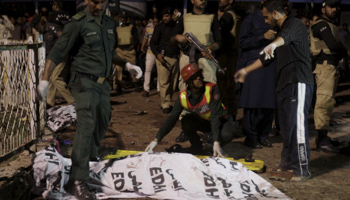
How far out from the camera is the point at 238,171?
18.2 feet

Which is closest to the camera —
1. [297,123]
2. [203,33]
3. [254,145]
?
[297,123]

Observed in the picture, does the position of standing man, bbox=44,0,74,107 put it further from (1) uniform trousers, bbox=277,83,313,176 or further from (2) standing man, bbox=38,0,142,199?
(1) uniform trousers, bbox=277,83,313,176

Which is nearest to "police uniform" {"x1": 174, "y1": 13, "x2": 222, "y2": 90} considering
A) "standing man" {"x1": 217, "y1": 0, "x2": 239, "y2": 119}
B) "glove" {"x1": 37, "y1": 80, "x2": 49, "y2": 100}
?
"standing man" {"x1": 217, "y1": 0, "x2": 239, "y2": 119}

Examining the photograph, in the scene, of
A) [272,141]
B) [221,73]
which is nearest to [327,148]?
[272,141]

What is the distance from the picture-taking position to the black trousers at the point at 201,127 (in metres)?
6.79

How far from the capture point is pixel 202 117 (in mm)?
6754

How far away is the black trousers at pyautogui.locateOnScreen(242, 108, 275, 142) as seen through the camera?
24.4 feet

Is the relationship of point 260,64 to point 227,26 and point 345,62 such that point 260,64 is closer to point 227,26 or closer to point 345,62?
point 227,26

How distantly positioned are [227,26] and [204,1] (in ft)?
2.21

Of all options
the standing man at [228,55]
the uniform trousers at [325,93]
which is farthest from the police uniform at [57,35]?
the uniform trousers at [325,93]

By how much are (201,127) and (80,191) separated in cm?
254

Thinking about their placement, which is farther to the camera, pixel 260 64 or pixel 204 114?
pixel 204 114

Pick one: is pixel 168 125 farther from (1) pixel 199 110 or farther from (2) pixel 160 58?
(2) pixel 160 58

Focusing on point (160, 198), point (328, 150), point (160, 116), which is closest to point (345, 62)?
point (160, 116)
